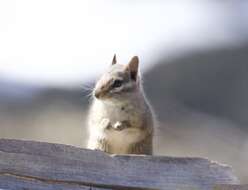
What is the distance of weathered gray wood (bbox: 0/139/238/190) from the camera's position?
5.62 metres

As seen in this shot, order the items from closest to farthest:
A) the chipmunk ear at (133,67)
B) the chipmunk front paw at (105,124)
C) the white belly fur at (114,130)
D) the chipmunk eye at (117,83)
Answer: the white belly fur at (114,130)
the chipmunk front paw at (105,124)
the chipmunk eye at (117,83)
the chipmunk ear at (133,67)

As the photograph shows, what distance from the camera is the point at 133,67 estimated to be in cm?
758

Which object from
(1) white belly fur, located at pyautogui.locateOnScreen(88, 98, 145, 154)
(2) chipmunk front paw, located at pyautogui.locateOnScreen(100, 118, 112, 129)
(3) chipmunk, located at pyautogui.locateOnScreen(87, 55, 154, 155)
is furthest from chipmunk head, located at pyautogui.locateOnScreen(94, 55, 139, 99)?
(2) chipmunk front paw, located at pyautogui.locateOnScreen(100, 118, 112, 129)

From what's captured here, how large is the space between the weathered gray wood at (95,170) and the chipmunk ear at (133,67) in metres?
1.78

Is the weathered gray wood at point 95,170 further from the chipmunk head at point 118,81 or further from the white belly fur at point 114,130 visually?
the chipmunk head at point 118,81

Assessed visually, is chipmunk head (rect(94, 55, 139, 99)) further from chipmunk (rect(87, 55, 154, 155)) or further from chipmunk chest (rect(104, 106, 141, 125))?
chipmunk chest (rect(104, 106, 141, 125))

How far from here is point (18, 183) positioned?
18.4 ft

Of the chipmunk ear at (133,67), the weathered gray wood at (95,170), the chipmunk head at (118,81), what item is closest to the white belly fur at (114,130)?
the chipmunk head at (118,81)

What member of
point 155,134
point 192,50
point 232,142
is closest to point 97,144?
point 155,134

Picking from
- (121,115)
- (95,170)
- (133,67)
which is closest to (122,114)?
(121,115)

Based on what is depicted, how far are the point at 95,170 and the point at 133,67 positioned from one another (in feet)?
6.39

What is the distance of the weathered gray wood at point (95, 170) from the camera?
5.62 meters

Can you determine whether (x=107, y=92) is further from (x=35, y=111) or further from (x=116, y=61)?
(x=35, y=111)

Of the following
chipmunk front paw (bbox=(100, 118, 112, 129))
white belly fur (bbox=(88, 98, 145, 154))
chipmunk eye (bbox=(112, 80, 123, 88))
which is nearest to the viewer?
white belly fur (bbox=(88, 98, 145, 154))
